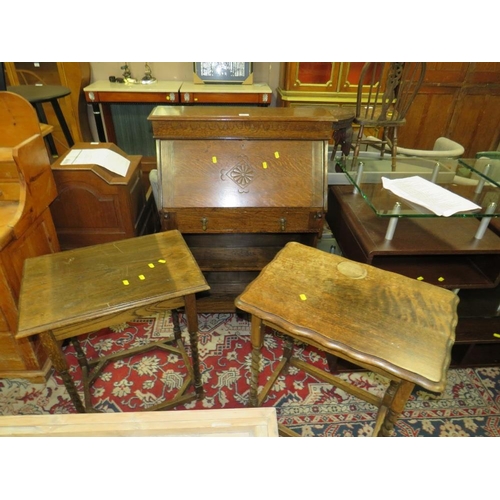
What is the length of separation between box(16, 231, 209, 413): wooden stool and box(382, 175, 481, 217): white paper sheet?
1090mm

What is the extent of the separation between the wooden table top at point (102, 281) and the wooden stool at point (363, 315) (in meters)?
0.30

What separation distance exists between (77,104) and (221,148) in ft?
11.1

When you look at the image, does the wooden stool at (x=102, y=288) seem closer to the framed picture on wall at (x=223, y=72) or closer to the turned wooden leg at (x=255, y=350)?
the turned wooden leg at (x=255, y=350)

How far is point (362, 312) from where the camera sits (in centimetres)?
108

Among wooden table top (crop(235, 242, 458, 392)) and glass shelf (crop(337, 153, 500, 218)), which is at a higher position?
glass shelf (crop(337, 153, 500, 218))

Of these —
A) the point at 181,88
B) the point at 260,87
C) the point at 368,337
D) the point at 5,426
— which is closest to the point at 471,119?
the point at 260,87

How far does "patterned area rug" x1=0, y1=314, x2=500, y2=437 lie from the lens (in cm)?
164

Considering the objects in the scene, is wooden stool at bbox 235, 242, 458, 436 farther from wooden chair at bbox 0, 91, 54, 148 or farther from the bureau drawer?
wooden chair at bbox 0, 91, 54, 148

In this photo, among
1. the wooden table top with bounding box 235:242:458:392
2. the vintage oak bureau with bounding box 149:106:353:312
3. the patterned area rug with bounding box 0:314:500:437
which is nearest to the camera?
the wooden table top with bounding box 235:242:458:392

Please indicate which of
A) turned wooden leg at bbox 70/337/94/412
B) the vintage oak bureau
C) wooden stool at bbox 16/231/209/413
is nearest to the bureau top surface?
the vintage oak bureau

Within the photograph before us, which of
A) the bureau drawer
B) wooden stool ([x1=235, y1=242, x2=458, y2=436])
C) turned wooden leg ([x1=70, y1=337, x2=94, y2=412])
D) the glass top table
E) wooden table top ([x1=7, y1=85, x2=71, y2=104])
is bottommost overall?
turned wooden leg ([x1=70, y1=337, x2=94, y2=412])

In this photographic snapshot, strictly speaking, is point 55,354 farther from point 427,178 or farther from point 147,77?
point 147,77

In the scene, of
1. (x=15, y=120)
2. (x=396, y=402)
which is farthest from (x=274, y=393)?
(x=15, y=120)
